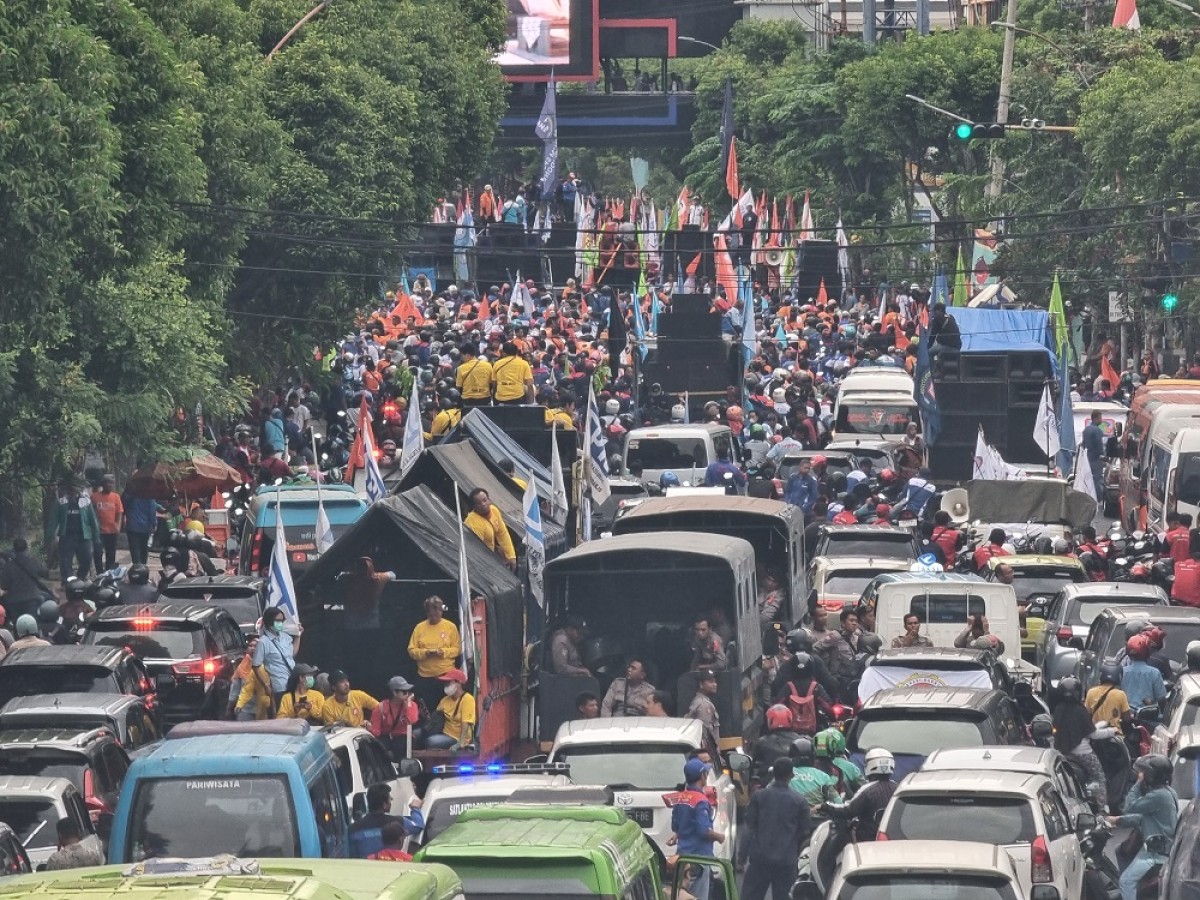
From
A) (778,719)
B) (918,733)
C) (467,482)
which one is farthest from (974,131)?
(918,733)

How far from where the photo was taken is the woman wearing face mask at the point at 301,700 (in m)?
17.0

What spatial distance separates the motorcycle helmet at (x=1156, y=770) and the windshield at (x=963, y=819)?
1.31 meters

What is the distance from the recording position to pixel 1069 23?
6075 centimetres

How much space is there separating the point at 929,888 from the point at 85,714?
6557mm

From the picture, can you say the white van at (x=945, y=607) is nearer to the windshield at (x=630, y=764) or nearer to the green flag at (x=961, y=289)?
the windshield at (x=630, y=764)

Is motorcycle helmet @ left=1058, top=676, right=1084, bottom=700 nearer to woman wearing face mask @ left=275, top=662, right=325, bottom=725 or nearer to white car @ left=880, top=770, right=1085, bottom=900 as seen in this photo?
white car @ left=880, top=770, right=1085, bottom=900

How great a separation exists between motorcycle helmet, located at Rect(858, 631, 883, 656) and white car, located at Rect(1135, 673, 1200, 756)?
3.21 m

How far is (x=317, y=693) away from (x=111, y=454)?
1449cm

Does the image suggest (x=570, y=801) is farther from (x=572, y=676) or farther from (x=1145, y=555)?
(x=1145, y=555)

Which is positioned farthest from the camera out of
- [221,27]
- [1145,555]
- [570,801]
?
[221,27]

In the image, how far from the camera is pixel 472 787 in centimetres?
1352

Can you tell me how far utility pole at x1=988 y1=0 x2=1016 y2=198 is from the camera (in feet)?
169

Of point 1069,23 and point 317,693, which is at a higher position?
point 1069,23

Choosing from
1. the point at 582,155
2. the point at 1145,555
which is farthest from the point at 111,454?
the point at 582,155
